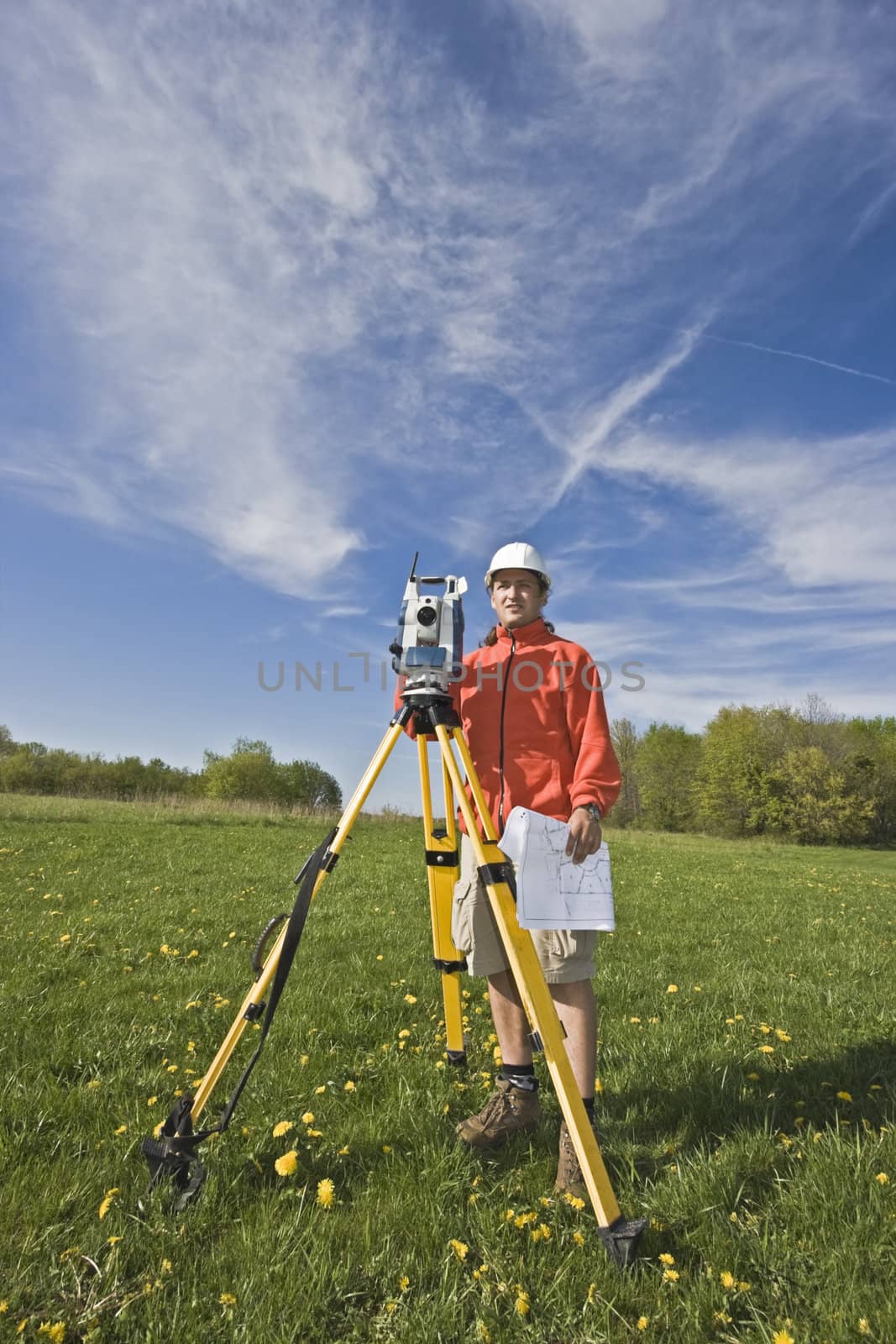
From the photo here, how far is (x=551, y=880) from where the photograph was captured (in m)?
3.34

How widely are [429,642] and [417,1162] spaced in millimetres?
2654

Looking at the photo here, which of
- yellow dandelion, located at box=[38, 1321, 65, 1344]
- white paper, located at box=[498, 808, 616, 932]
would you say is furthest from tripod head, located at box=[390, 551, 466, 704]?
yellow dandelion, located at box=[38, 1321, 65, 1344]

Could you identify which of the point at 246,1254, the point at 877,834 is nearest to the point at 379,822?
the point at 246,1254

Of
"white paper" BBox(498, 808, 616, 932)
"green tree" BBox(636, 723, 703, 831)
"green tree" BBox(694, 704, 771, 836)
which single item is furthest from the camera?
"green tree" BBox(636, 723, 703, 831)

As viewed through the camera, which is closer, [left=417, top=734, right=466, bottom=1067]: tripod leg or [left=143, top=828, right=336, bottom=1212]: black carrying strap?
[left=143, top=828, right=336, bottom=1212]: black carrying strap

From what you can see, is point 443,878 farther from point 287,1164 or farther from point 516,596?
point 516,596

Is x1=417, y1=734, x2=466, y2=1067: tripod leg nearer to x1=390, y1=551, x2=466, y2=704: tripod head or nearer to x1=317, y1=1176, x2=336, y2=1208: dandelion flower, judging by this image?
x1=390, y1=551, x2=466, y2=704: tripod head

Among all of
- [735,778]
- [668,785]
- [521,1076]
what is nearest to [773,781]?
[735,778]

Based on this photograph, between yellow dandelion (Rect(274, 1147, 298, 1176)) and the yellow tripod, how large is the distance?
12.3 inches

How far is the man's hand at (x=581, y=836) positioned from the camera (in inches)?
133

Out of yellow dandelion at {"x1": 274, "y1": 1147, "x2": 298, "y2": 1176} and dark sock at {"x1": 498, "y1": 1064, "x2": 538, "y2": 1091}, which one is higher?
dark sock at {"x1": 498, "y1": 1064, "x2": 538, "y2": 1091}

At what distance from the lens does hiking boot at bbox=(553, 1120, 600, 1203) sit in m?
3.22

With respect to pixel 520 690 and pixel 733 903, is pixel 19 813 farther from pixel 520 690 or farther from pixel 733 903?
pixel 520 690

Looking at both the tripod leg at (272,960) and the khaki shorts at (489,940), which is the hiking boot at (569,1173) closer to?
the khaki shorts at (489,940)
